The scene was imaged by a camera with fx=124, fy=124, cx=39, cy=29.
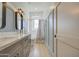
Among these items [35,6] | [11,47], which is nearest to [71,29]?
[11,47]

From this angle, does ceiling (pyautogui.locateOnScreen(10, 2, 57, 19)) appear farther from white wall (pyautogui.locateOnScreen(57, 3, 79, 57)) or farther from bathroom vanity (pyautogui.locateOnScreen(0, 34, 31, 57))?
bathroom vanity (pyautogui.locateOnScreen(0, 34, 31, 57))

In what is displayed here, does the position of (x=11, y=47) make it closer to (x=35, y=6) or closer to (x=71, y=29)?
(x=71, y=29)

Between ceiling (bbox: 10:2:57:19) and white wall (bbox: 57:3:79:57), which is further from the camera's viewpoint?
ceiling (bbox: 10:2:57:19)

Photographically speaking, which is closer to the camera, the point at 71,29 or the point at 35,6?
the point at 71,29

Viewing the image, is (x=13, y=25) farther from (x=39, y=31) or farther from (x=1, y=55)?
(x=39, y=31)

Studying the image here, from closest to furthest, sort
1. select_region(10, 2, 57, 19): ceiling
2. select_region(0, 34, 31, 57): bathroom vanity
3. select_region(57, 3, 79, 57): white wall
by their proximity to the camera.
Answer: select_region(0, 34, 31, 57): bathroom vanity
select_region(57, 3, 79, 57): white wall
select_region(10, 2, 57, 19): ceiling

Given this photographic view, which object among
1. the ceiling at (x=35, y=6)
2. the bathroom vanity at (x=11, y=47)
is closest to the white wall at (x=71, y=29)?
the bathroom vanity at (x=11, y=47)

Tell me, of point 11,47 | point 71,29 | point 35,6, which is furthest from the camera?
point 35,6

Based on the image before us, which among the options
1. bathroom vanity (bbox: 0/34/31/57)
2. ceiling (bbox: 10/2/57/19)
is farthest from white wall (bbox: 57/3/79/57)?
ceiling (bbox: 10/2/57/19)

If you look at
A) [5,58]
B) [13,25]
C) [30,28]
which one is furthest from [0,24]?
[30,28]

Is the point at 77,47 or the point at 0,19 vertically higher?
the point at 0,19

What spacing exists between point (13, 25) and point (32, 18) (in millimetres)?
4806

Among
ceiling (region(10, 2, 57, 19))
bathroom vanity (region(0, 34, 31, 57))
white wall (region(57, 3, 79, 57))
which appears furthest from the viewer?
ceiling (region(10, 2, 57, 19))

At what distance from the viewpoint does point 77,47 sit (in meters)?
1.60
